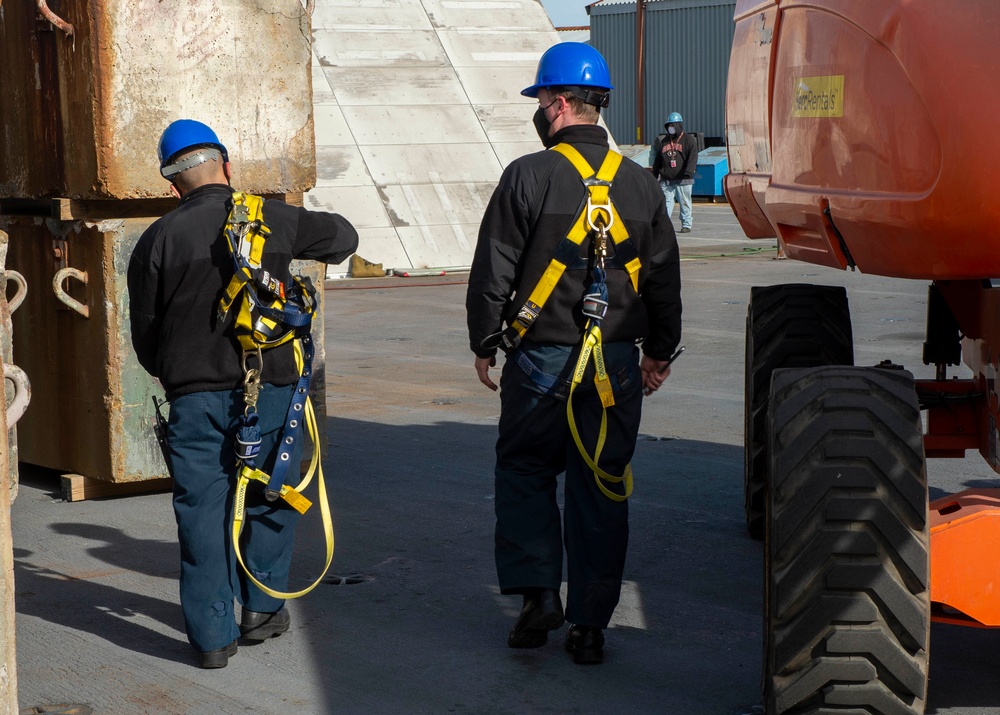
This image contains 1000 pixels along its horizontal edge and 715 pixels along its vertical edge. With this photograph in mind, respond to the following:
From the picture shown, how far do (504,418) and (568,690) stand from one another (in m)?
0.95

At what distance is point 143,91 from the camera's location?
22.1ft

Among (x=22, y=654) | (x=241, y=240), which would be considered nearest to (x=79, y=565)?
(x=22, y=654)

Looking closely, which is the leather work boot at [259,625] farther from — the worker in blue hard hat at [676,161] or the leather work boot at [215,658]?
the worker in blue hard hat at [676,161]

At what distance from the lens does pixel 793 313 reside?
584cm

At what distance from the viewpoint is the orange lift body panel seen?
3.19 m

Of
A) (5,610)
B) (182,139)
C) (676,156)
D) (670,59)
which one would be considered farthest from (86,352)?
(670,59)

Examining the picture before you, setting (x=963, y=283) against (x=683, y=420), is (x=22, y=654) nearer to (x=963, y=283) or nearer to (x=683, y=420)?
(x=963, y=283)

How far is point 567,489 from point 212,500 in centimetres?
124

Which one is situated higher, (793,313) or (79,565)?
(793,313)

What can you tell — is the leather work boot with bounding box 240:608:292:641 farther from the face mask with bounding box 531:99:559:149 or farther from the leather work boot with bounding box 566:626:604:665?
the face mask with bounding box 531:99:559:149

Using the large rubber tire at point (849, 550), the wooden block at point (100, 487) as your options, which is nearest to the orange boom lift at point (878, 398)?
the large rubber tire at point (849, 550)

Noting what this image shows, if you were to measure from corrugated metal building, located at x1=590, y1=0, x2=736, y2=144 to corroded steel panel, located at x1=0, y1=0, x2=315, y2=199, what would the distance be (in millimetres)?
32921

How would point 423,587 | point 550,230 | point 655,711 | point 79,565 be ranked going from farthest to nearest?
point 79,565
point 423,587
point 550,230
point 655,711

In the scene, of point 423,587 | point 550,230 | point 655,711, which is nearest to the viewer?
point 655,711
